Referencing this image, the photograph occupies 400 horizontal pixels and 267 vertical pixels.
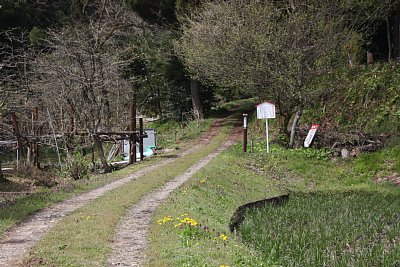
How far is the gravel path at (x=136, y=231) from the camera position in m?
6.85

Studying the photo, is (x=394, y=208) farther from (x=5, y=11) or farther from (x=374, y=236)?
(x=5, y=11)

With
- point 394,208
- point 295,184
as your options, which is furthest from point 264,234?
point 295,184

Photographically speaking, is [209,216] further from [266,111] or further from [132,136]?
[132,136]

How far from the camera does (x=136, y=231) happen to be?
842 centimetres

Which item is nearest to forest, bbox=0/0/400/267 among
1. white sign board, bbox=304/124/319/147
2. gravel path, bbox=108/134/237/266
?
gravel path, bbox=108/134/237/266

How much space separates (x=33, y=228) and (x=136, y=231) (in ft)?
5.77

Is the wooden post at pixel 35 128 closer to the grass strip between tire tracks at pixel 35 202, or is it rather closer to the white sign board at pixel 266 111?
the grass strip between tire tracks at pixel 35 202

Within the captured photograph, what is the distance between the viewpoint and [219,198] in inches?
472

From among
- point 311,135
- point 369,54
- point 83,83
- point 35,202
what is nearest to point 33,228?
point 35,202

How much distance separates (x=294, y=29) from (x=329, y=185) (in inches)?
237

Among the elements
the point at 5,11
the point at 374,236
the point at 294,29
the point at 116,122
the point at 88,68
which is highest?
the point at 5,11

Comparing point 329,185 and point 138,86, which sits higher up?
point 138,86

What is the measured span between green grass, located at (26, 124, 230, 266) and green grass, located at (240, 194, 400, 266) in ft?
7.86

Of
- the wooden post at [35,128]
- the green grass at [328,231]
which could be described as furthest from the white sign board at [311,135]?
the wooden post at [35,128]
